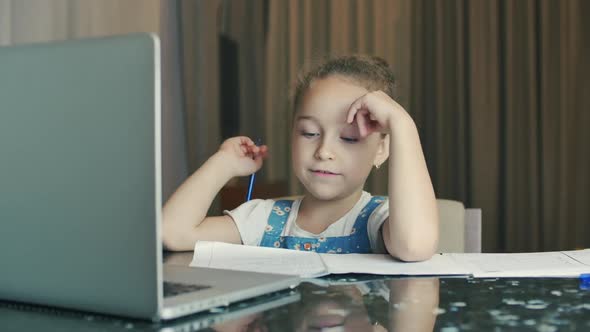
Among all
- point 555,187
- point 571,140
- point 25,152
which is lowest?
point 555,187

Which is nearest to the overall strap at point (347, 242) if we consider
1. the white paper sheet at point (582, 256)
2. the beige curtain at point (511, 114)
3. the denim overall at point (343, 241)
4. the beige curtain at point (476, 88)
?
the denim overall at point (343, 241)

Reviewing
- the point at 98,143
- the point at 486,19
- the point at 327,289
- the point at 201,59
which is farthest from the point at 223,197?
the point at 98,143

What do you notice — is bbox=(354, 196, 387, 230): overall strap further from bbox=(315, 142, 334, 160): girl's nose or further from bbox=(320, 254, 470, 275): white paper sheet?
bbox=(320, 254, 470, 275): white paper sheet

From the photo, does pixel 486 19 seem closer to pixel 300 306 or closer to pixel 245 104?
pixel 245 104

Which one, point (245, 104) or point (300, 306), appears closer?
point (300, 306)

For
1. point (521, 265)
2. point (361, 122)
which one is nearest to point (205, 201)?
point (361, 122)

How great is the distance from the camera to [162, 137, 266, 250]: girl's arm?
1307 mm

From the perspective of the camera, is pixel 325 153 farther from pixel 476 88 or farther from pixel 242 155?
pixel 476 88

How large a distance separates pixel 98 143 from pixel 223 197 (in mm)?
2388

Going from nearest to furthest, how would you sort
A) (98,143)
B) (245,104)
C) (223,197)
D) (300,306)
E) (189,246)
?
(98,143) < (300,306) < (189,246) < (223,197) < (245,104)

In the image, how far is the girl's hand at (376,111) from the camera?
1.13 metres

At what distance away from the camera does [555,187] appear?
144 inches

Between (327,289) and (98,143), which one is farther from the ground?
(98,143)

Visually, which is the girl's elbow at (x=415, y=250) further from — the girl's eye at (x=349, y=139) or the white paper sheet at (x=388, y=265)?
the girl's eye at (x=349, y=139)
